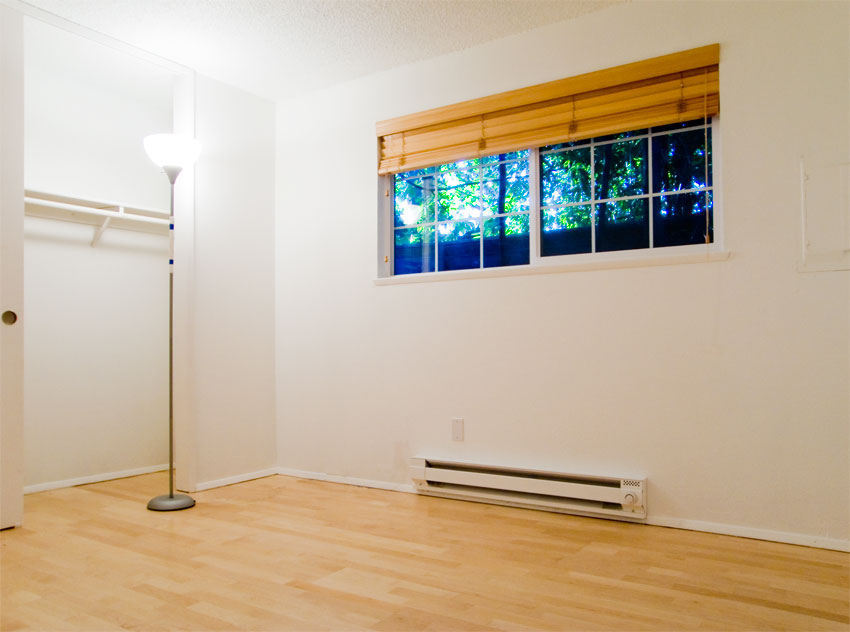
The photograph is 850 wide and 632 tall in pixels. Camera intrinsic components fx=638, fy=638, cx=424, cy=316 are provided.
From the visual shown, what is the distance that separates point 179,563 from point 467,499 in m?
1.56

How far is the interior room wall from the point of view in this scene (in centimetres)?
396

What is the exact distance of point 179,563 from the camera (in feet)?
8.28

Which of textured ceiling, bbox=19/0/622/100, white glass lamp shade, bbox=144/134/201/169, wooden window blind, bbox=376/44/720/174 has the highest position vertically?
textured ceiling, bbox=19/0/622/100

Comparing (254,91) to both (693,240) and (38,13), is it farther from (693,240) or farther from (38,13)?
(693,240)

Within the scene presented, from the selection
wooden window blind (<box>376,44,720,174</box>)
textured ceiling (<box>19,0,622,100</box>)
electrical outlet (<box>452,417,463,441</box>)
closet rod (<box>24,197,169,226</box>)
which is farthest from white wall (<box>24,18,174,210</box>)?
electrical outlet (<box>452,417,463,441</box>)

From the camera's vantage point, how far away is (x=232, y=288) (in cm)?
414

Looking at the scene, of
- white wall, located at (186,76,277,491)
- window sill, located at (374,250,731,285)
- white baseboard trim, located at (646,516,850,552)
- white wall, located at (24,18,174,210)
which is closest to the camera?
white baseboard trim, located at (646,516,850,552)

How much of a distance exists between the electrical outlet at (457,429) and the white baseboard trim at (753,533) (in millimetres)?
1077

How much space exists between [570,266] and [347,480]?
193 cm

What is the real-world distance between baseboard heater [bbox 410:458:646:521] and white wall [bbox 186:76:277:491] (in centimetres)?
122

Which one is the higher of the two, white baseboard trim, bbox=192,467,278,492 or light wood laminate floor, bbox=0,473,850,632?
light wood laminate floor, bbox=0,473,850,632

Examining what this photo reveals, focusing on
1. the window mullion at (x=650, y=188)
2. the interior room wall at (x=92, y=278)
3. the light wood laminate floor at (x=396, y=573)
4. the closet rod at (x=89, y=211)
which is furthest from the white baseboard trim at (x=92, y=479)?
the window mullion at (x=650, y=188)

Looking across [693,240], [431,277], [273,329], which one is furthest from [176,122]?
[693,240]

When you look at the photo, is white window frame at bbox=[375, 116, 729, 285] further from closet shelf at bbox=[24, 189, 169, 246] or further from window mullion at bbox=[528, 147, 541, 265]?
closet shelf at bbox=[24, 189, 169, 246]
